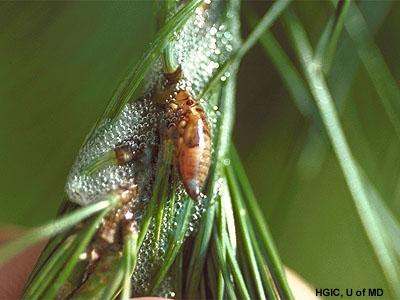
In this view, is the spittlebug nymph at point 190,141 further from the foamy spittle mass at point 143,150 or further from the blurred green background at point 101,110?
the blurred green background at point 101,110

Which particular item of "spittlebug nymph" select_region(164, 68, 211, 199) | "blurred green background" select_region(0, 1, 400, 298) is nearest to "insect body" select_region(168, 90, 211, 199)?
"spittlebug nymph" select_region(164, 68, 211, 199)

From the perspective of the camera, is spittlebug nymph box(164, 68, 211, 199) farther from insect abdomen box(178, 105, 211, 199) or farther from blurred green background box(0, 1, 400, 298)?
blurred green background box(0, 1, 400, 298)

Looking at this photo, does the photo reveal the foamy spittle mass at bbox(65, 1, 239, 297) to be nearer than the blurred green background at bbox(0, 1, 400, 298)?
Yes

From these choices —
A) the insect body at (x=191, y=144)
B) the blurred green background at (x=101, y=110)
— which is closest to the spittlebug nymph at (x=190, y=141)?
the insect body at (x=191, y=144)

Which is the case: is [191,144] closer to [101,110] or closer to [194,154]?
[194,154]

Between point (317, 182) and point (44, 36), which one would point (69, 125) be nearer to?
point (44, 36)

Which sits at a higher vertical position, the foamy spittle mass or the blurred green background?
the blurred green background

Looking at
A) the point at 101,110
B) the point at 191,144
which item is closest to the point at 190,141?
the point at 191,144
